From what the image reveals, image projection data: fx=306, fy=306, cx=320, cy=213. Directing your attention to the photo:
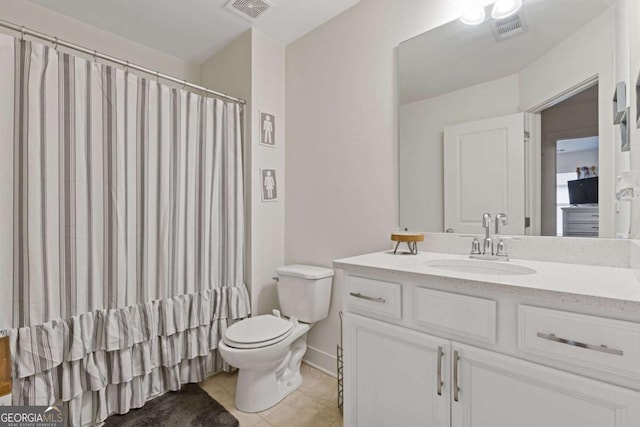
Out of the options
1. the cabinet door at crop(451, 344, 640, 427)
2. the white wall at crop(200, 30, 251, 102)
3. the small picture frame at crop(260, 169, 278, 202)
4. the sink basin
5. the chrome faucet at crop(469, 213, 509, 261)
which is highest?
the white wall at crop(200, 30, 251, 102)

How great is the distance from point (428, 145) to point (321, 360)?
5.18ft

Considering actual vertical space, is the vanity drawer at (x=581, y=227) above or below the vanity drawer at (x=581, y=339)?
above

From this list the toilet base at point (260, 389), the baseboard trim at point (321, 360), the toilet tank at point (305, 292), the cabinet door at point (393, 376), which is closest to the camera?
the cabinet door at point (393, 376)

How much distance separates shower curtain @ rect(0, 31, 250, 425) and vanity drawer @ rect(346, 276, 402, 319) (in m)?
1.06

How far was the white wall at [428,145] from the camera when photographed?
60.6 inches

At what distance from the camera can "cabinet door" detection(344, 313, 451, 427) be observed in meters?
1.06

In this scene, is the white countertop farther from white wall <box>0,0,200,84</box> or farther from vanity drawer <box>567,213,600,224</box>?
white wall <box>0,0,200,84</box>

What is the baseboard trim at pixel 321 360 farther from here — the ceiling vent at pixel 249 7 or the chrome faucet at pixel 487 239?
the ceiling vent at pixel 249 7

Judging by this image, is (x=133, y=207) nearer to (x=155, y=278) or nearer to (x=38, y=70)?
(x=155, y=278)

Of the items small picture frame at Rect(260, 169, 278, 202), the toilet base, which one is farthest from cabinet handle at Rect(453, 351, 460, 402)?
small picture frame at Rect(260, 169, 278, 202)

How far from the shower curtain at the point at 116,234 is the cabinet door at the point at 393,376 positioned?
1042 millimetres

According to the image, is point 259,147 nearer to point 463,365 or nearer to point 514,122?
point 514,122

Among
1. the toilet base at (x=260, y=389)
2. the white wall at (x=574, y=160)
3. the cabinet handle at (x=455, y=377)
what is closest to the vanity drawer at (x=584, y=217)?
the white wall at (x=574, y=160)

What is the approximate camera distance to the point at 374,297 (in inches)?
48.0
